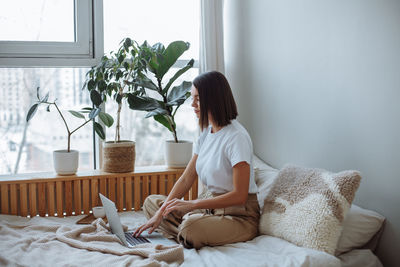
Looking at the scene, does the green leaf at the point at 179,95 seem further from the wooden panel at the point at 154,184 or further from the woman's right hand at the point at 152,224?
the woman's right hand at the point at 152,224

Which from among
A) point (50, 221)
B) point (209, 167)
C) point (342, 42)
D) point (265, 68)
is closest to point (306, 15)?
point (342, 42)

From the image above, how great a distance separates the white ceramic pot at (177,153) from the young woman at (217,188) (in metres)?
0.73

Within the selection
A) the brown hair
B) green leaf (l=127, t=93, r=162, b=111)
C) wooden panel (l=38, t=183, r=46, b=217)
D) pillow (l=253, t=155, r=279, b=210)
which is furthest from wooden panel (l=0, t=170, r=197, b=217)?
the brown hair

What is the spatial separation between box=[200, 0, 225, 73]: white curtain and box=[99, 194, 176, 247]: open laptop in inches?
56.1

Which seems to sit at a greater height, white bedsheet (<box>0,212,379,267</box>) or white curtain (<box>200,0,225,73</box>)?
white curtain (<box>200,0,225,73</box>)

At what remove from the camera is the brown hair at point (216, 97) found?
6.80 feet

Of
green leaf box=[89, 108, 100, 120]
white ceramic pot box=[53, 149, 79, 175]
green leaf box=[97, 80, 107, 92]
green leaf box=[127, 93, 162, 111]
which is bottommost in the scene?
white ceramic pot box=[53, 149, 79, 175]

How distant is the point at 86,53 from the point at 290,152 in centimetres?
153

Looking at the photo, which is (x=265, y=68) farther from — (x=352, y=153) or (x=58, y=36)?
(x=58, y=36)

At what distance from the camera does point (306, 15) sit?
2309 mm

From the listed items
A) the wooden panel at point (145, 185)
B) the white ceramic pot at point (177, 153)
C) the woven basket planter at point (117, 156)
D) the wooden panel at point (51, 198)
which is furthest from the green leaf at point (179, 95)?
the wooden panel at point (51, 198)

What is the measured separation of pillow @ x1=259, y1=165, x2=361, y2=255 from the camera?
5.76ft

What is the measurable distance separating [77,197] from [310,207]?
4.85 ft

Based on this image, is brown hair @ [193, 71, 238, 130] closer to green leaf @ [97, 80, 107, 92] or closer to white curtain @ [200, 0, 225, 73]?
green leaf @ [97, 80, 107, 92]
